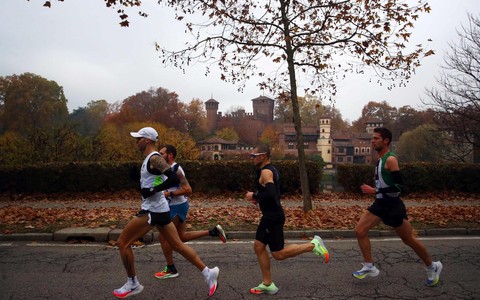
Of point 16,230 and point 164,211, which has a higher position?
point 164,211

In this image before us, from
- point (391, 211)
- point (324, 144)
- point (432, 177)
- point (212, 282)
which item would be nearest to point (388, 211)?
point (391, 211)

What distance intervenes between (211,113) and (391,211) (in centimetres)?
12175

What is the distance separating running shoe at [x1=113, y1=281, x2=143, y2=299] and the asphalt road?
15 cm

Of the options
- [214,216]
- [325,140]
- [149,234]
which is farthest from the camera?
[325,140]

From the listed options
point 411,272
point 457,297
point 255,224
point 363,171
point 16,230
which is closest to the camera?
point 457,297

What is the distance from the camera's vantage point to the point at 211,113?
125250 millimetres

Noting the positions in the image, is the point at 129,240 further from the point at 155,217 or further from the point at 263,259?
the point at 263,259

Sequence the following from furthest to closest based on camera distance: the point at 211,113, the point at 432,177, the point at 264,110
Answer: the point at 264,110
the point at 211,113
the point at 432,177

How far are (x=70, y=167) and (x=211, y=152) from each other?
71063 millimetres

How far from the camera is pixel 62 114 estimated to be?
68000 millimetres

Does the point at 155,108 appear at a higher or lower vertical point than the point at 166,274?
higher

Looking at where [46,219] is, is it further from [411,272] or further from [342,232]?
[411,272]

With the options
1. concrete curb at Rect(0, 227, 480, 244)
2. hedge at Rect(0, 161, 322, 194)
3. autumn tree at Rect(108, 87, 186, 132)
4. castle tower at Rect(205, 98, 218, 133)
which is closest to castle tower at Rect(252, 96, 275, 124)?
castle tower at Rect(205, 98, 218, 133)

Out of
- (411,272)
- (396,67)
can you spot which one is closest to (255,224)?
(411,272)
